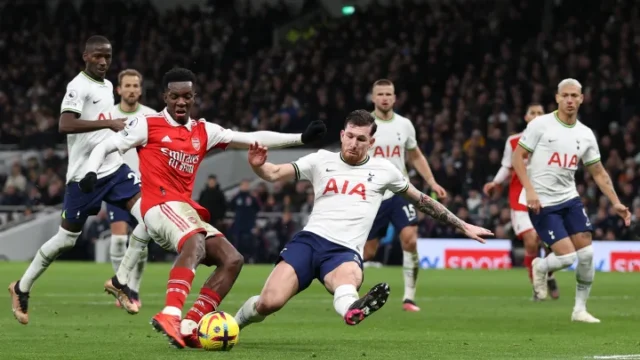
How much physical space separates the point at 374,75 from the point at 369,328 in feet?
71.3

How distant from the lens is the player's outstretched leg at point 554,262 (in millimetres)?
13898

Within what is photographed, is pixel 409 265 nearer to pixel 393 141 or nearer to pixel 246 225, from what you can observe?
pixel 393 141

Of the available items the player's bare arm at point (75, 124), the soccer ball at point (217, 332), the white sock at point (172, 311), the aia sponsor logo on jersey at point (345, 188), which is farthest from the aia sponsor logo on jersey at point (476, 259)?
the white sock at point (172, 311)

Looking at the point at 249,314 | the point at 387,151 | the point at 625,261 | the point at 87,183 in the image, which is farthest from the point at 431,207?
the point at 625,261

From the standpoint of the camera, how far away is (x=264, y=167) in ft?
32.4

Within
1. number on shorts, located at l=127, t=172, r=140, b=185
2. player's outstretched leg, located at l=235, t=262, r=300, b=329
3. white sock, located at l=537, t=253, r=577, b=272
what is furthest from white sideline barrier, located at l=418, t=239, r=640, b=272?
player's outstretched leg, located at l=235, t=262, r=300, b=329

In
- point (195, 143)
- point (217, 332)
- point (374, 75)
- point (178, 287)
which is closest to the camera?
point (217, 332)

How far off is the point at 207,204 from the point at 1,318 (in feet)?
48.8

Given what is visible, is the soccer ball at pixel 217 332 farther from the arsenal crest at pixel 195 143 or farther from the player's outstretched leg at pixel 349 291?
the arsenal crest at pixel 195 143

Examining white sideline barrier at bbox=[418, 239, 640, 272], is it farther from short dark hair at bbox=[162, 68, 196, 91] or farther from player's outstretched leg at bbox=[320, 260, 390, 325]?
short dark hair at bbox=[162, 68, 196, 91]

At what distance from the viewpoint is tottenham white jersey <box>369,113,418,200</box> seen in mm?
15047

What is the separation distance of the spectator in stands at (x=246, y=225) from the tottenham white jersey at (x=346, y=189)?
18.3 m

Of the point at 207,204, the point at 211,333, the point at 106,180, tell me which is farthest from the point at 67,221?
the point at 207,204

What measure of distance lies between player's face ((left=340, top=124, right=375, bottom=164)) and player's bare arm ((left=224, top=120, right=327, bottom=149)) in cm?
18
